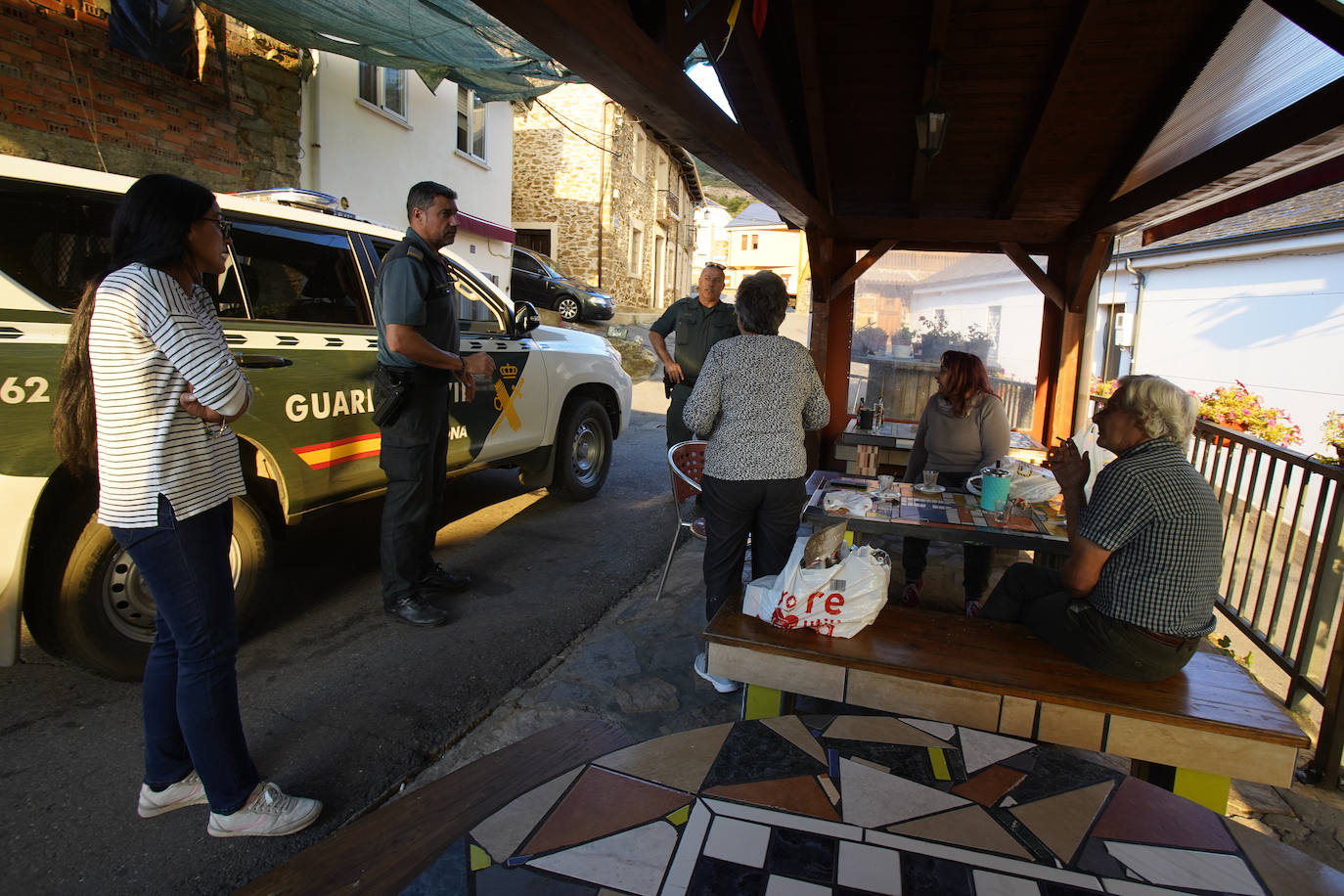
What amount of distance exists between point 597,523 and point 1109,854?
4819 mm

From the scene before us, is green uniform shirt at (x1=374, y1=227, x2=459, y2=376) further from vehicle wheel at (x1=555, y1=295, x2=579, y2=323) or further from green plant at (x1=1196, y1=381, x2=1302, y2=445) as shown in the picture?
vehicle wheel at (x1=555, y1=295, x2=579, y2=323)

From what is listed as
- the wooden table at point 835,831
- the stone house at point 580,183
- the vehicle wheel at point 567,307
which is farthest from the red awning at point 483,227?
the wooden table at point 835,831

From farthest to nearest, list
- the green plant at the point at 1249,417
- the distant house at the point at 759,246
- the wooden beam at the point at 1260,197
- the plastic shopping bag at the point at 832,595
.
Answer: the distant house at the point at 759,246
the green plant at the point at 1249,417
the wooden beam at the point at 1260,197
the plastic shopping bag at the point at 832,595

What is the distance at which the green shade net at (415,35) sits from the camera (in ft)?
18.6

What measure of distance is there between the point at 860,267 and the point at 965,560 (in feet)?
8.96

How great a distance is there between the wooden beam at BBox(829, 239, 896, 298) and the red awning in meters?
9.00

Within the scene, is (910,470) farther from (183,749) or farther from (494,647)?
(183,749)

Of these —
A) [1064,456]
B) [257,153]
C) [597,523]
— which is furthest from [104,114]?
[1064,456]

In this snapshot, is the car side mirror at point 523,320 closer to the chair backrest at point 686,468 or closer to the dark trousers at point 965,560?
the chair backrest at point 686,468

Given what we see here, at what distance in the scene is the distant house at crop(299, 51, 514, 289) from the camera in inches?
404

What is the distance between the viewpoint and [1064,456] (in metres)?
3.04

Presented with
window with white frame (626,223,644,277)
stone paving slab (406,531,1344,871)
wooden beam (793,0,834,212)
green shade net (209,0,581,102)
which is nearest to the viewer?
stone paving slab (406,531,1344,871)

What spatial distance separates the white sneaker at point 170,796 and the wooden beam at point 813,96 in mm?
4366

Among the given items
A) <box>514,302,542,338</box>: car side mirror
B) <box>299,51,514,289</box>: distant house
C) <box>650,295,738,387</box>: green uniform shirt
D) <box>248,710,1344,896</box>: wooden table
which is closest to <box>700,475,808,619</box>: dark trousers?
<box>248,710,1344,896</box>: wooden table
